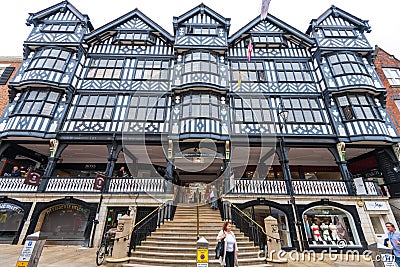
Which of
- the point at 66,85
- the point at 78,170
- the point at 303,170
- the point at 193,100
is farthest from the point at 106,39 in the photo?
the point at 303,170

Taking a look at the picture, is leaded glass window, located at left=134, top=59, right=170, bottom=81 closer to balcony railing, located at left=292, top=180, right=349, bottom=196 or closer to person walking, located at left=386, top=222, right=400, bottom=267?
balcony railing, located at left=292, top=180, right=349, bottom=196

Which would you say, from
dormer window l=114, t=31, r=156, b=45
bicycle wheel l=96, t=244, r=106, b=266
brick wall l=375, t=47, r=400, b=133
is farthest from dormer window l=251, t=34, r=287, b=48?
bicycle wheel l=96, t=244, r=106, b=266

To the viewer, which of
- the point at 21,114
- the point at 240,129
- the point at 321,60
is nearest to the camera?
the point at 21,114

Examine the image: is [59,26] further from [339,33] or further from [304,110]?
[339,33]

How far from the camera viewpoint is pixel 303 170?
1641 cm

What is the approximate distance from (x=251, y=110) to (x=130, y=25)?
41.2ft

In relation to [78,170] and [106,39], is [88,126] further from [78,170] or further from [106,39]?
[106,39]

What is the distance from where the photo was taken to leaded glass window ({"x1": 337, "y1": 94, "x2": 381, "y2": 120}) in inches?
510

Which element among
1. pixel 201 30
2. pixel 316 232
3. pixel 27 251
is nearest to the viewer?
pixel 27 251

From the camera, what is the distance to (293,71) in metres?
15.5

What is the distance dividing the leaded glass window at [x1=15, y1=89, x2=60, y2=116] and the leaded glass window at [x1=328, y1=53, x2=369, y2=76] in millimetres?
19430

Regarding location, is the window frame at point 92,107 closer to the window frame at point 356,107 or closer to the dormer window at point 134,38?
the dormer window at point 134,38

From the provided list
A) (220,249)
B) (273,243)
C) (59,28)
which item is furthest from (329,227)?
(59,28)

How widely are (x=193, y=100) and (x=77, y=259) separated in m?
10.1
